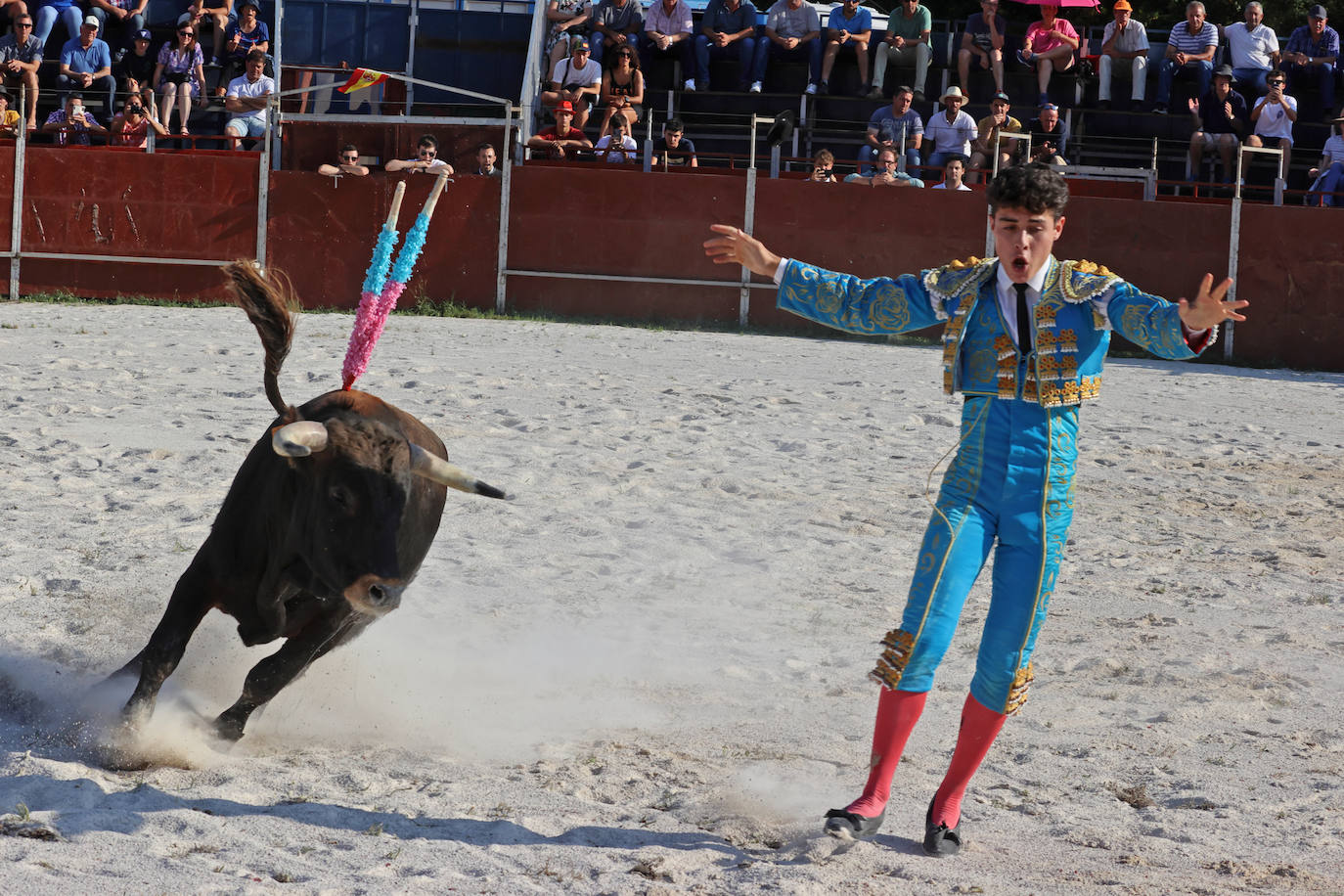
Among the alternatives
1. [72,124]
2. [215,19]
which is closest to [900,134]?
[215,19]

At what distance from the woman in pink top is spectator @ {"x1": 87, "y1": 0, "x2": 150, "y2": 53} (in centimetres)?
835

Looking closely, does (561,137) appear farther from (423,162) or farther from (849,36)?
(849,36)

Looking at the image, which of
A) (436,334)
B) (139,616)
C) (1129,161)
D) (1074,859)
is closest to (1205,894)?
(1074,859)

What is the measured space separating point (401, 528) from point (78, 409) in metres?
4.49

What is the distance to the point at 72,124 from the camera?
12758 millimetres

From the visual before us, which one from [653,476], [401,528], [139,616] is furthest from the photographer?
[653,476]

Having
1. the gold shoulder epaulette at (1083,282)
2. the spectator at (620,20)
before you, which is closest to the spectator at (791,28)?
the spectator at (620,20)

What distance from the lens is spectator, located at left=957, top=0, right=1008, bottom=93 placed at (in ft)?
46.3

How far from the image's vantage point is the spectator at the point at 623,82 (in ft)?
45.4

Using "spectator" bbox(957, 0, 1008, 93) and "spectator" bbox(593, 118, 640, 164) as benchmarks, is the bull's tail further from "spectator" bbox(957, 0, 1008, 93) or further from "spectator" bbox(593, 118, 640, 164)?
"spectator" bbox(957, 0, 1008, 93)

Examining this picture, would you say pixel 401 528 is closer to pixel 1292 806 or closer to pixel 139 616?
pixel 139 616

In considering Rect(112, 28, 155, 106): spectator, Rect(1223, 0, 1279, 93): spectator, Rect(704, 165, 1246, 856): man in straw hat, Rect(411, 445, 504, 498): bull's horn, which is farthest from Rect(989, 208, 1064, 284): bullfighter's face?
Rect(112, 28, 155, 106): spectator

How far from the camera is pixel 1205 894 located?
9.06 feet

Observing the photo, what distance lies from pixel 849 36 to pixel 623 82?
227 cm
